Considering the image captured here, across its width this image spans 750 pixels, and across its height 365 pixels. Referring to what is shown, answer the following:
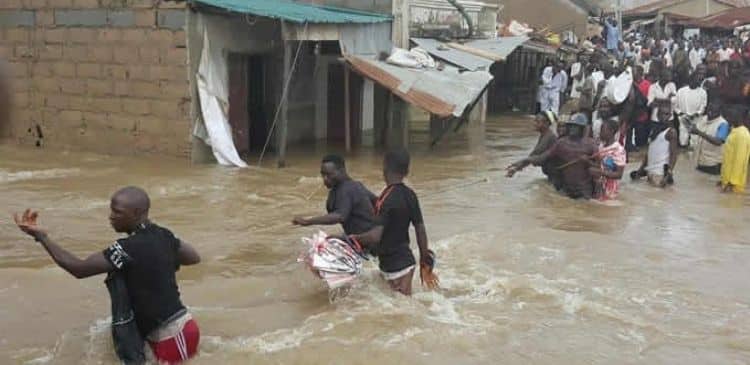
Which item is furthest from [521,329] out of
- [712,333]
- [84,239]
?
[84,239]

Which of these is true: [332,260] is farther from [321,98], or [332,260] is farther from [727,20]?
[727,20]

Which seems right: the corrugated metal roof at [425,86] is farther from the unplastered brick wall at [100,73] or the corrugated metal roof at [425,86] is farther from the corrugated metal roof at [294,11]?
the unplastered brick wall at [100,73]

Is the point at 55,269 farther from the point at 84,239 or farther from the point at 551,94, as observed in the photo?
the point at 551,94

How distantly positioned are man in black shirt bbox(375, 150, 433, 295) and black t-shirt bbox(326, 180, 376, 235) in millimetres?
234

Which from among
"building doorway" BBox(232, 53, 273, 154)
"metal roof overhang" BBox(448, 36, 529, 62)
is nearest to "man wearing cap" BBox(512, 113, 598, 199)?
"building doorway" BBox(232, 53, 273, 154)

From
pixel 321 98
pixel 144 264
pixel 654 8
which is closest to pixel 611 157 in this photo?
pixel 321 98

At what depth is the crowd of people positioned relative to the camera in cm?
1017

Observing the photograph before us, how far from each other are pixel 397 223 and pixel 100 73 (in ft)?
29.5

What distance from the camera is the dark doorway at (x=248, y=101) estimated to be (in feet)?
44.4

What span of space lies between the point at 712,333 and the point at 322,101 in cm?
1121

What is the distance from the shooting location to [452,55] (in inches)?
630

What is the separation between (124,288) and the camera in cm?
422

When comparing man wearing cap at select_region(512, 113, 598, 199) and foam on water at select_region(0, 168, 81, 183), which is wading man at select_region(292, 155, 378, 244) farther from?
foam on water at select_region(0, 168, 81, 183)

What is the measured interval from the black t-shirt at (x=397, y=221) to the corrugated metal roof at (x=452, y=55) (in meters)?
9.77
